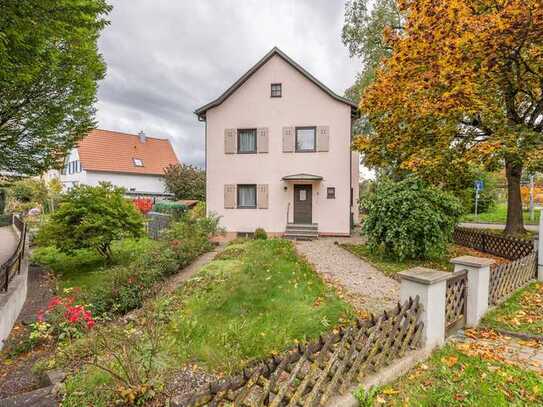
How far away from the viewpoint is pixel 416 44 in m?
8.76

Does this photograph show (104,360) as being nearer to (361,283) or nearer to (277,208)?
(361,283)

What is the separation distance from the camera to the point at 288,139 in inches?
531

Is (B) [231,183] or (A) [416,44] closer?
(A) [416,44]

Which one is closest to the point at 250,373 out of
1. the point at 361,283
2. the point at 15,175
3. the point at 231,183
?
the point at 361,283

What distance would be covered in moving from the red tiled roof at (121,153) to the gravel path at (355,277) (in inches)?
984

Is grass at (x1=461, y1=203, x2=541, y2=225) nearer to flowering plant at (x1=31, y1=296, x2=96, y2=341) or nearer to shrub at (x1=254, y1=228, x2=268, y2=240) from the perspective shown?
shrub at (x1=254, y1=228, x2=268, y2=240)

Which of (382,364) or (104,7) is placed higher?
(104,7)

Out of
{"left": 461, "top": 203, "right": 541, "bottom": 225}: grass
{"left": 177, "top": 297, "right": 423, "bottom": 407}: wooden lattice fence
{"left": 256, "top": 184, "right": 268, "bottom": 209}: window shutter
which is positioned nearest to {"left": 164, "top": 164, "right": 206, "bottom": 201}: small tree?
{"left": 256, "top": 184, "right": 268, "bottom": 209}: window shutter

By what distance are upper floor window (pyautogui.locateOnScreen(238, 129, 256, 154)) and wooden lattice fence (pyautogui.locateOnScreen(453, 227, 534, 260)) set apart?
9.79m

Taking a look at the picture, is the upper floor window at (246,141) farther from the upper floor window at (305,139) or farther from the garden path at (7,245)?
the garden path at (7,245)

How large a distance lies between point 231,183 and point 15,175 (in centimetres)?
878

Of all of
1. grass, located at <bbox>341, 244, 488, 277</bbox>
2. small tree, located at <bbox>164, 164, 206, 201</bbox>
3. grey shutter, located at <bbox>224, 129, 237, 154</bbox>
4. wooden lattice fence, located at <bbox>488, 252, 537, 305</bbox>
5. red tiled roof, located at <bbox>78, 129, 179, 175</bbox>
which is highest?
red tiled roof, located at <bbox>78, 129, 179, 175</bbox>

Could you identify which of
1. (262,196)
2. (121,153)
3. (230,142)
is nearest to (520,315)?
(262,196)

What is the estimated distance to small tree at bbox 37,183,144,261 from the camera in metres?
9.20
